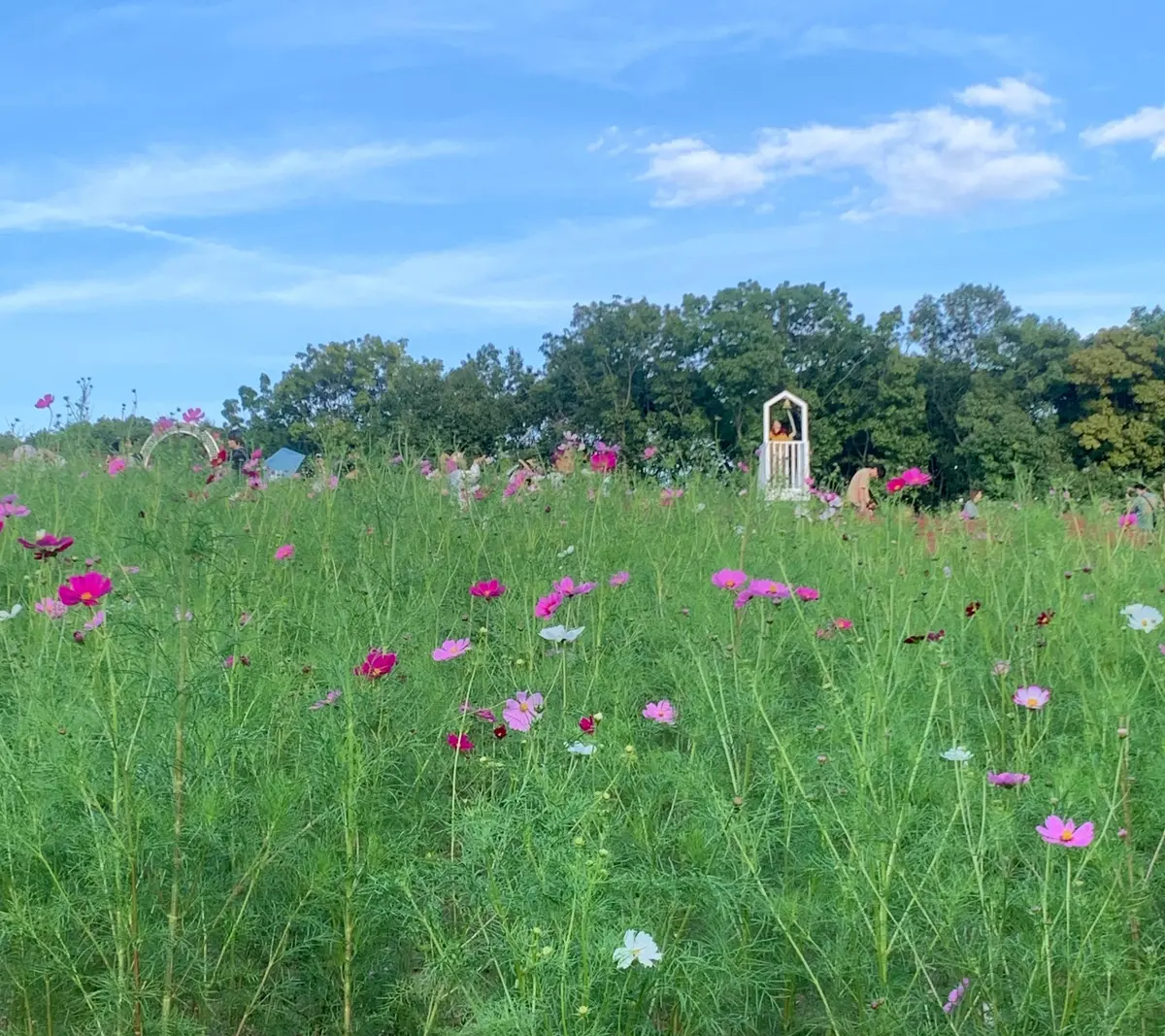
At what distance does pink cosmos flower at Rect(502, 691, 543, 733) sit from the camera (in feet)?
5.03

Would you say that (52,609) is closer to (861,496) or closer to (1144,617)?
(1144,617)

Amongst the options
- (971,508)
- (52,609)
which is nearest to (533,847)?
(52,609)

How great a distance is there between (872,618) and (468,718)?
3.16ft

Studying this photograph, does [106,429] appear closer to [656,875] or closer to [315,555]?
[315,555]

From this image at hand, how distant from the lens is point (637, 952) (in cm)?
111

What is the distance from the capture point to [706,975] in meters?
1.28

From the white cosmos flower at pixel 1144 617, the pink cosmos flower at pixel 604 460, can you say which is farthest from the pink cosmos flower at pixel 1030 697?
the pink cosmos flower at pixel 604 460

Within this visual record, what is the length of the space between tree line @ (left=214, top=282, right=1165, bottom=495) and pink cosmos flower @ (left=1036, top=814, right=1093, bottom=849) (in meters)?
23.6

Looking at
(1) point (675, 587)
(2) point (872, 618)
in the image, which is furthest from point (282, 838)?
(1) point (675, 587)

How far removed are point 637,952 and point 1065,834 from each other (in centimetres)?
60

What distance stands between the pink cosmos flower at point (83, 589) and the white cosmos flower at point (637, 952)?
89cm

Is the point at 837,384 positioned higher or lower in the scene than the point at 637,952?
higher

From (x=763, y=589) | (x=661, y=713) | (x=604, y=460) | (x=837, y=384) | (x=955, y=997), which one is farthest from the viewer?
(x=837, y=384)

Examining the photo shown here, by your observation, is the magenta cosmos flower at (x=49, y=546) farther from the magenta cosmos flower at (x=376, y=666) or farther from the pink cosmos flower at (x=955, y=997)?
the pink cosmos flower at (x=955, y=997)
